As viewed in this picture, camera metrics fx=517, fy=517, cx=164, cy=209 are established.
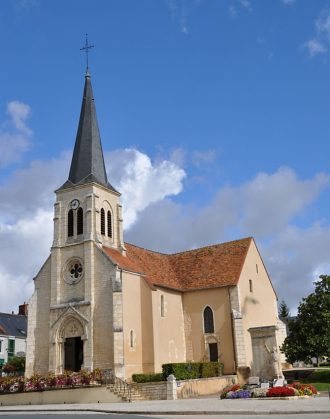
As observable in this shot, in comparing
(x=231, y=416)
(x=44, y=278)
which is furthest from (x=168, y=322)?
(x=231, y=416)

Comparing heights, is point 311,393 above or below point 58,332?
below

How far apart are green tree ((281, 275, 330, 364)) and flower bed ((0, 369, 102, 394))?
1327 centimetres

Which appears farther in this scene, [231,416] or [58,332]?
[58,332]

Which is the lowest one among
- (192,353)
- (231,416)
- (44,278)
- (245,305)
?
(231,416)

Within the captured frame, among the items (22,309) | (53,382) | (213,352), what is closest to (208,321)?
(213,352)

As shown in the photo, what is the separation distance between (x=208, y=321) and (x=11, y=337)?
26.7 meters

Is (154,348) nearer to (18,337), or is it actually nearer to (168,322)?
(168,322)

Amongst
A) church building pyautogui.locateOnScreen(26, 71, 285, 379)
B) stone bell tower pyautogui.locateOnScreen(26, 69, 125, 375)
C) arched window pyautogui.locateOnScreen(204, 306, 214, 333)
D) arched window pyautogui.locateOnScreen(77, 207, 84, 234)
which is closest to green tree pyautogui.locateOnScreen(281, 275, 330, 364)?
church building pyautogui.locateOnScreen(26, 71, 285, 379)

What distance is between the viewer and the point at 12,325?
197 ft

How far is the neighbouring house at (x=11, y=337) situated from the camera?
56062 mm

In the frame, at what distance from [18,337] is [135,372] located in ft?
90.5

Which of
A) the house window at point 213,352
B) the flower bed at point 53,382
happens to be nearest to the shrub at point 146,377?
the flower bed at point 53,382

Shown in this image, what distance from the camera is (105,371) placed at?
1344 inches

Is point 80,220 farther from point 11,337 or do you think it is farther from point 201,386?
point 11,337
